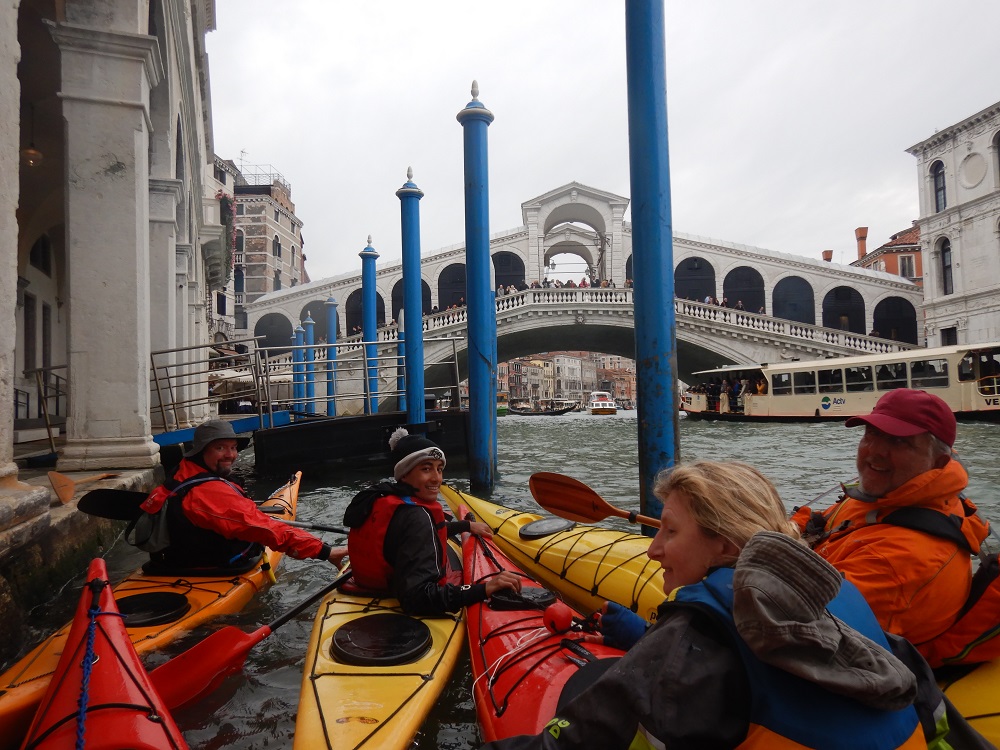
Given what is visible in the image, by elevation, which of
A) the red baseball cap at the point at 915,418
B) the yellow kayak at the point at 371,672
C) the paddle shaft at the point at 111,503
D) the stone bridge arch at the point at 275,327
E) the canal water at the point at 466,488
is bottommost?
the canal water at the point at 466,488

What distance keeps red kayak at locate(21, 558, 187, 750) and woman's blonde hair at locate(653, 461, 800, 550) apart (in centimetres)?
170

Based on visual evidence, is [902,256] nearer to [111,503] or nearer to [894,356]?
[894,356]

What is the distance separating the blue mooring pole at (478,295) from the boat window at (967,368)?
48.1ft

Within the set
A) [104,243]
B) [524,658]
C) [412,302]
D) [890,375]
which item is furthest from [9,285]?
[890,375]

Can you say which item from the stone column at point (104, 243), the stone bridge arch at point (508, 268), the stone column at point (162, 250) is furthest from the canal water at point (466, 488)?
the stone bridge arch at point (508, 268)

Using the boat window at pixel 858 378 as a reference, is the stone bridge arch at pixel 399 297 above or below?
above

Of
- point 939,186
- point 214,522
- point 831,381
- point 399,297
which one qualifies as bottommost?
point 214,522

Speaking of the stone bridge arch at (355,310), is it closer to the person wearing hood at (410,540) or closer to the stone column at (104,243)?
the stone column at (104,243)

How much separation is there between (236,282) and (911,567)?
46.5 meters

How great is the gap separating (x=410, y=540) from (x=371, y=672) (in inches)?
25.3

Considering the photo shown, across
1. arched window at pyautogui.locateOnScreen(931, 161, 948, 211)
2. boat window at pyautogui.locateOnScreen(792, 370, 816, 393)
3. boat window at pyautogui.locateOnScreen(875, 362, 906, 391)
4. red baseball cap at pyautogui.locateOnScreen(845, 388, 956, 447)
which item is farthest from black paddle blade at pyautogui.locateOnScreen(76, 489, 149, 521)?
arched window at pyautogui.locateOnScreen(931, 161, 948, 211)

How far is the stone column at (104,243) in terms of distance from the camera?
548 cm

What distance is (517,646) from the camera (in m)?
2.75

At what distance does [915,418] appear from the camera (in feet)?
6.70
